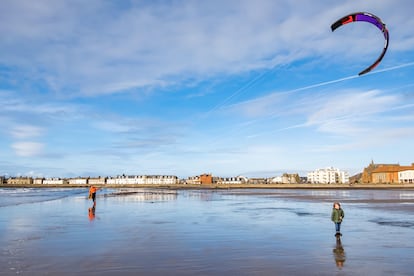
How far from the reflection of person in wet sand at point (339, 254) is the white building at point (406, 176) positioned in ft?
551

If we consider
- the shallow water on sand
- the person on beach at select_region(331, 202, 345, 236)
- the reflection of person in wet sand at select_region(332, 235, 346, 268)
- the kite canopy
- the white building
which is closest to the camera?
the shallow water on sand

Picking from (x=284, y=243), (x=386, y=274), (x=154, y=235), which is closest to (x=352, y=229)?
(x=284, y=243)

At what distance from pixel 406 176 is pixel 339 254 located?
171993 millimetres

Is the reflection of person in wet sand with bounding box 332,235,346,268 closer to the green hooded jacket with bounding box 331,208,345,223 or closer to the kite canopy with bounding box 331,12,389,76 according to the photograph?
the green hooded jacket with bounding box 331,208,345,223

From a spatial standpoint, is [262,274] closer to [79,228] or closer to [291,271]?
[291,271]

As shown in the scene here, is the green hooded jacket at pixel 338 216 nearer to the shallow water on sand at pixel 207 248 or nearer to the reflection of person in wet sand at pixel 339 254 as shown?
the shallow water on sand at pixel 207 248

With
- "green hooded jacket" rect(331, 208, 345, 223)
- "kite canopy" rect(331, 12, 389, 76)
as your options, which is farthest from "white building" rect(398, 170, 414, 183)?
"kite canopy" rect(331, 12, 389, 76)

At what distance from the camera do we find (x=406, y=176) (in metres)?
159

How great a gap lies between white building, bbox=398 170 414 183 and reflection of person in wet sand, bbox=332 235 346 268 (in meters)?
168

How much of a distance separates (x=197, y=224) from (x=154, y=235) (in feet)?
13.2

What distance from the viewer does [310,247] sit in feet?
40.4

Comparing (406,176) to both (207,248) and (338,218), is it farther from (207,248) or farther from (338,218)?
(207,248)

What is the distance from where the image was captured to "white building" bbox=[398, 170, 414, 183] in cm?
15700

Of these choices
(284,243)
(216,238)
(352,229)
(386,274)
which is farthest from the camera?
(352,229)
